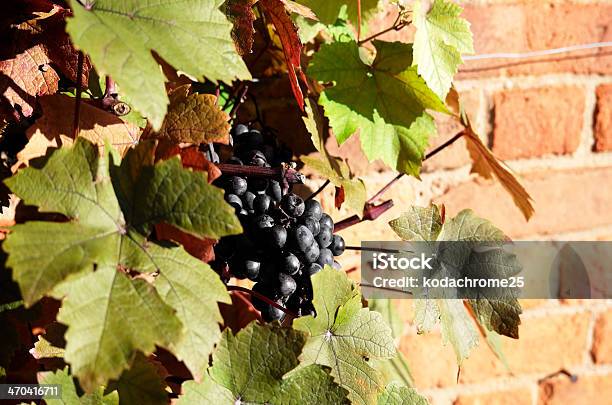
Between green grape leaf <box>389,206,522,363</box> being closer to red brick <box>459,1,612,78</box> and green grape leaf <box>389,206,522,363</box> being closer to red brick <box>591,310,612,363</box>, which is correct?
red brick <box>459,1,612,78</box>

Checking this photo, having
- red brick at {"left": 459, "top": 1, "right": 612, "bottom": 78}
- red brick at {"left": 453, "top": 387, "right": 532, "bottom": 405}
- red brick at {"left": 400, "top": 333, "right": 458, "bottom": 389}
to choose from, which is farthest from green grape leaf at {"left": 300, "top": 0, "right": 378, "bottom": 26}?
red brick at {"left": 453, "top": 387, "right": 532, "bottom": 405}

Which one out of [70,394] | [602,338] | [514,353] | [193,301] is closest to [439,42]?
[193,301]

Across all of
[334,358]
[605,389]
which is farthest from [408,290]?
[605,389]

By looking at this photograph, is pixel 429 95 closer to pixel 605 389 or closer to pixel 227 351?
pixel 227 351

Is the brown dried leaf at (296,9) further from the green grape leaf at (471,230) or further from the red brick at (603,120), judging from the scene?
the red brick at (603,120)

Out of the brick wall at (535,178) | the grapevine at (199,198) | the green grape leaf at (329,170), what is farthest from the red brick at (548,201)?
the green grape leaf at (329,170)

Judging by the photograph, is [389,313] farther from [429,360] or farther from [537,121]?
[537,121]
